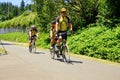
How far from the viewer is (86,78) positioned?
427 inches

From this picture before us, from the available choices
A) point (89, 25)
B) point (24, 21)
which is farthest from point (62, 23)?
point (24, 21)

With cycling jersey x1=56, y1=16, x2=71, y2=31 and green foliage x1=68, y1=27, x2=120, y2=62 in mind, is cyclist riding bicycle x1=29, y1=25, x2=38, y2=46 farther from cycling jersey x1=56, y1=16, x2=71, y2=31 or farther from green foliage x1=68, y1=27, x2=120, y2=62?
cycling jersey x1=56, y1=16, x2=71, y2=31

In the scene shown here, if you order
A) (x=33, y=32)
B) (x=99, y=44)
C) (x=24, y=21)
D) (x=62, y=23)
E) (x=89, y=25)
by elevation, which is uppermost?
(x=24, y=21)

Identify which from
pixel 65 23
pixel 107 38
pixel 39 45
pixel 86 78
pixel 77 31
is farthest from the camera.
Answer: pixel 39 45

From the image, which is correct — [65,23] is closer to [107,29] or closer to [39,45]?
[107,29]

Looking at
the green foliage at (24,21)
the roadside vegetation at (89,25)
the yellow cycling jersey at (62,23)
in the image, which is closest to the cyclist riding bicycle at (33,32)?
the roadside vegetation at (89,25)

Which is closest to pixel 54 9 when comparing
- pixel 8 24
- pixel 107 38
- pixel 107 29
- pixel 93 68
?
pixel 107 29

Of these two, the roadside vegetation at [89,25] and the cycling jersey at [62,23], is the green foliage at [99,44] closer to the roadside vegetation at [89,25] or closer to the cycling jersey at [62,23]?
the roadside vegetation at [89,25]

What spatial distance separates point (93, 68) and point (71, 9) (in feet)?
53.3

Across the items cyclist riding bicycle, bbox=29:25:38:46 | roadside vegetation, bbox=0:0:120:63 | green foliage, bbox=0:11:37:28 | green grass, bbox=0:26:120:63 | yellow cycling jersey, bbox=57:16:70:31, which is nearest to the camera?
yellow cycling jersey, bbox=57:16:70:31

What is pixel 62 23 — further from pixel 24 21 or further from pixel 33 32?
pixel 24 21

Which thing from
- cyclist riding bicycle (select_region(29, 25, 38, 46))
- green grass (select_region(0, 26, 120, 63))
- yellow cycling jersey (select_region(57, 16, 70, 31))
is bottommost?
green grass (select_region(0, 26, 120, 63))

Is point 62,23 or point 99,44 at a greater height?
point 62,23

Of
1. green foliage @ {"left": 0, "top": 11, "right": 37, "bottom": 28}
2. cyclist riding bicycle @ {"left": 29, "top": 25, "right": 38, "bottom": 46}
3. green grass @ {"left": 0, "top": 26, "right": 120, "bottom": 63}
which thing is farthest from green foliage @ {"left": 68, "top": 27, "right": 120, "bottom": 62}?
green foliage @ {"left": 0, "top": 11, "right": 37, "bottom": 28}
